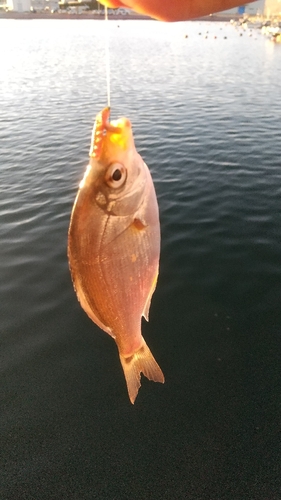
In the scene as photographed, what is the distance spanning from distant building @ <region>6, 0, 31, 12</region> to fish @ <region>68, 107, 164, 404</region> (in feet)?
631

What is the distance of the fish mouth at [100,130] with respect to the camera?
188cm

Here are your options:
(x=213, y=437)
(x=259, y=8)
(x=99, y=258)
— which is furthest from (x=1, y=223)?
(x=259, y=8)

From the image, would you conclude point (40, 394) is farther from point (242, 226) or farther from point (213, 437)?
point (242, 226)

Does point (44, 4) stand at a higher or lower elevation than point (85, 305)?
higher

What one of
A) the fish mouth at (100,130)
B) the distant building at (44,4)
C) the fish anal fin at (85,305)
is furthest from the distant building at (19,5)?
the fish anal fin at (85,305)

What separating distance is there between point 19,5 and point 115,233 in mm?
196030

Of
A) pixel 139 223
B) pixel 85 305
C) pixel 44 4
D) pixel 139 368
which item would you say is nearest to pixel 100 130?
pixel 139 223

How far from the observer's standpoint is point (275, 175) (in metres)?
11.8

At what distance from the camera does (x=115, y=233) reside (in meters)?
2.16

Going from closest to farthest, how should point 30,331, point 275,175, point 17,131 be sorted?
point 30,331, point 275,175, point 17,131

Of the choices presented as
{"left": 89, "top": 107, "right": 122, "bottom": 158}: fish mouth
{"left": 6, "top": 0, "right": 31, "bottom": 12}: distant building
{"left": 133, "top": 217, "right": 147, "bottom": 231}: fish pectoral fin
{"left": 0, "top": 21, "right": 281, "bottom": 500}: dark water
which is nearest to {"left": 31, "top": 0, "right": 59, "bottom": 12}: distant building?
{"left": 6, "top": 0, "right": 31, "bottom": 12}: distant building

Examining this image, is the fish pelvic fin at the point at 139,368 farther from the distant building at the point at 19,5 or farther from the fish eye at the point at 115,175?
the distant building at the point at 19,5

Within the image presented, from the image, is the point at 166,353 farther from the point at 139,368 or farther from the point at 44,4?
the point at 44,4

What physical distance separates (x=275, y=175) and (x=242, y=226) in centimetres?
396
